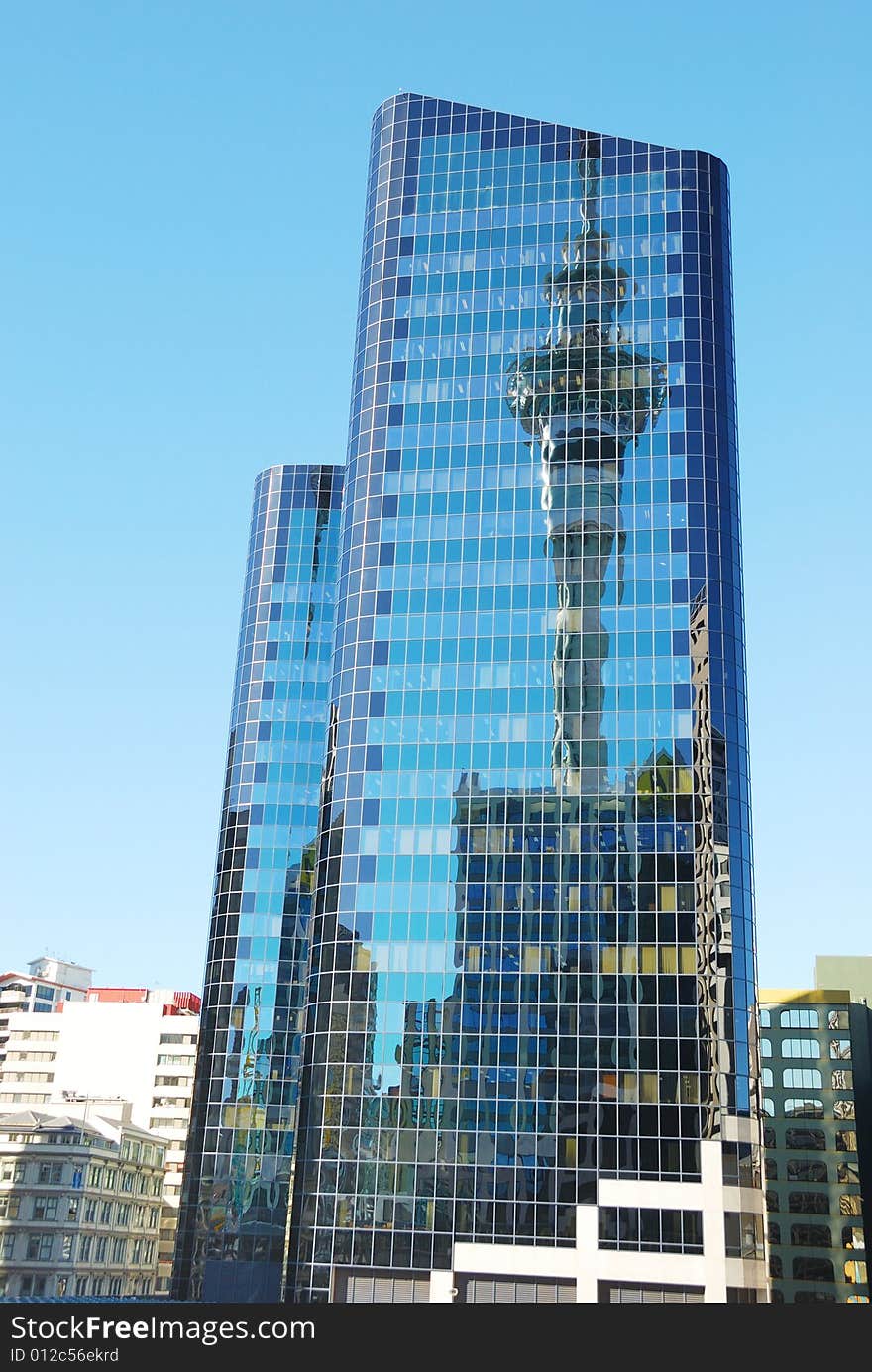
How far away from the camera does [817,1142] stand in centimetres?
17125

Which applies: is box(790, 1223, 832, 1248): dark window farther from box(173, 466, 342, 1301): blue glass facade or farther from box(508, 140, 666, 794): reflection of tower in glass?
box(508, 140, 666, 794): reflection of tower in glass

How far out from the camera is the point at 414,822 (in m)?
104

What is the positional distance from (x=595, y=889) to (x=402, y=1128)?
2240 cm

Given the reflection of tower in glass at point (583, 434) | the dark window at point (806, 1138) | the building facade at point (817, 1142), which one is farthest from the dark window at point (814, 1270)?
the reflection of tower in glass at point (583, 434)

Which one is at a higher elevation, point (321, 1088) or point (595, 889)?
point (595, 889)

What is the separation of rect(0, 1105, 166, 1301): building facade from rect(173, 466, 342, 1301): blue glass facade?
5831 centimetres

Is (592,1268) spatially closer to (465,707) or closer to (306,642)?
(465,707)

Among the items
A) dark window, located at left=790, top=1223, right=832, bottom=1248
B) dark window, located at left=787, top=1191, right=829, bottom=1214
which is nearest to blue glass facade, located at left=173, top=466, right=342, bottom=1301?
dark window, located at left=790, top=1223, right=832, bottom=1248

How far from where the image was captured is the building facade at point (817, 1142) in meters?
163

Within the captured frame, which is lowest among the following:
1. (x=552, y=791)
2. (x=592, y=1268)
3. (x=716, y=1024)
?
(x=592, y=1268)

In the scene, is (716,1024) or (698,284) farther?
(698,284)

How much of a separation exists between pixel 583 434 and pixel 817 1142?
351 feet

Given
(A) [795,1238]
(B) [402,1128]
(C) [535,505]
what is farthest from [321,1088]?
(A) [795,1238]

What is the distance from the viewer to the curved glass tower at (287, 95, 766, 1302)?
92000 millimetres
